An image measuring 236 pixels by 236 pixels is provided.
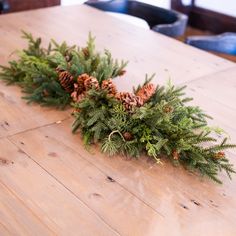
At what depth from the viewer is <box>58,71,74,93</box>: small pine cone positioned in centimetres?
116

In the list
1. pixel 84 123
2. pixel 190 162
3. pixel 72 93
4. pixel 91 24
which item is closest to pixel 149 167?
pixel 190 162

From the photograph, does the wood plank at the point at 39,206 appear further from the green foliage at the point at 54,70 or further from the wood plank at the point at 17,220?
the green foliage at the point at 54,70

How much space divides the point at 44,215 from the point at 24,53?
29.9 inches

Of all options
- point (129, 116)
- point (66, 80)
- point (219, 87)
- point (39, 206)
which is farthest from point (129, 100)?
point (219, 87)

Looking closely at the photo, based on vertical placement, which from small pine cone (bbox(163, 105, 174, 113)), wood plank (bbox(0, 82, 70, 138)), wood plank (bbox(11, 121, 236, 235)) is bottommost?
wood plank (bbox(0, 82, 70, 138))

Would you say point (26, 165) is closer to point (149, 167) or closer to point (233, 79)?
point (149, 167)

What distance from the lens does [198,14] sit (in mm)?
4566

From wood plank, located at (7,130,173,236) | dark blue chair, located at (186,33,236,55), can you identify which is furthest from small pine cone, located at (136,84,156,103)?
dark blue chair, located at (186,33,236,55)

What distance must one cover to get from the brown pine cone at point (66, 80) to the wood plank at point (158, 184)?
0.19 meters

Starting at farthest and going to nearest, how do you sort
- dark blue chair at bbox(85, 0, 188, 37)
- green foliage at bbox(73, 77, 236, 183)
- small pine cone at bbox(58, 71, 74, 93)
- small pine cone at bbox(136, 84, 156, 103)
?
1. dark blue chair at bbox(85, 0, 188, 37)
2. small pine cone at bbox(58, 71, 74, 93)
3. small pine cone at bbox(136, 84, 156, 103)
4. green foliage at bbox(73, 77, 236, 183)

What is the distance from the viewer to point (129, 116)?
3.23ft

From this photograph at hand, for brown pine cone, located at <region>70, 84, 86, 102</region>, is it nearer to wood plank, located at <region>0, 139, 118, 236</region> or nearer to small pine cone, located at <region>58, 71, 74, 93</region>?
small pine cone, located at <region>58, 71, 74, 93</region>

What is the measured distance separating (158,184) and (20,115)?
1.66 feet

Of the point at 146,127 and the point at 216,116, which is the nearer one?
the point at 146,127
